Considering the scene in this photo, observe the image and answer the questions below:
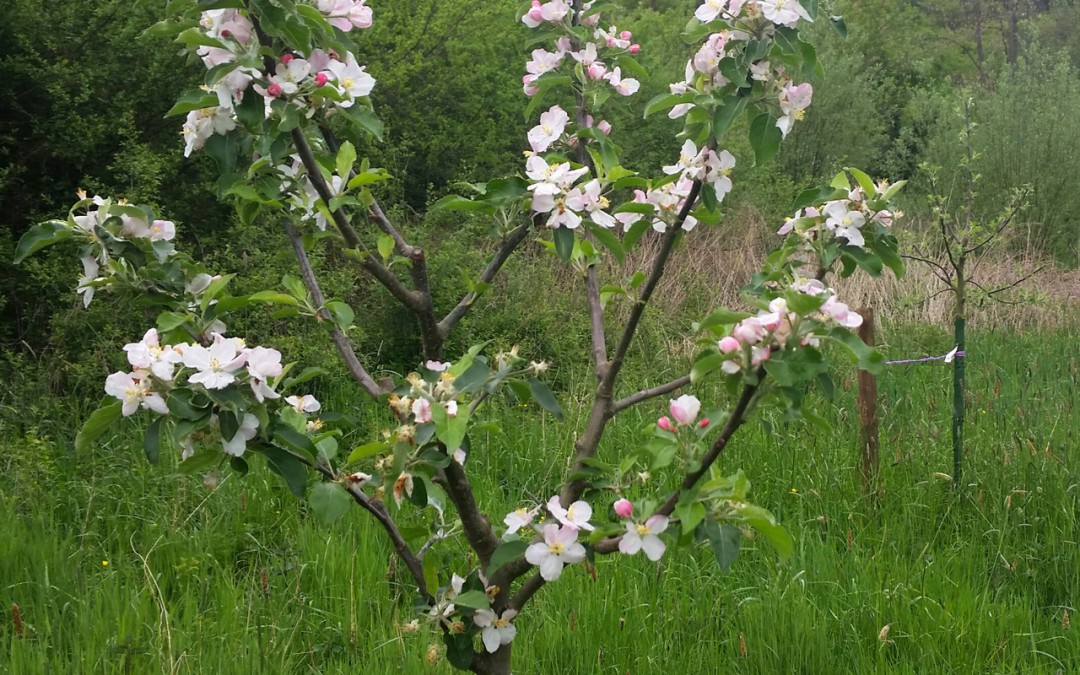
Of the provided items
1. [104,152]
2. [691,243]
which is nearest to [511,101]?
[691,243]

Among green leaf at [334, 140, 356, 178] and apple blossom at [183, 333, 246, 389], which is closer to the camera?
apple blossom at [183, 333, 246, 389]

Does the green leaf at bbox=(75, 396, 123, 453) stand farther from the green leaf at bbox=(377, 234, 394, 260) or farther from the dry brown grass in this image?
the dry brown grass

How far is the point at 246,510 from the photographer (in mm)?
3064

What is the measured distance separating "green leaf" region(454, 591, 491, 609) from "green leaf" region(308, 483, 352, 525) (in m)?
0.21

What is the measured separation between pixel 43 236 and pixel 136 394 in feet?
1.09

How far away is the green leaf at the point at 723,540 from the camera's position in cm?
102

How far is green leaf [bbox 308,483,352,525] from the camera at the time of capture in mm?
1123

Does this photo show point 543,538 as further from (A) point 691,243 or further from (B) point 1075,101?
(B) point 1075,101

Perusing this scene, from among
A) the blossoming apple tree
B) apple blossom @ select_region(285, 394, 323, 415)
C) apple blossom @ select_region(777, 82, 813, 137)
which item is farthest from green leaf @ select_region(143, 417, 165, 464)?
apple blossom @ select_region(777, 82, 813, 137)

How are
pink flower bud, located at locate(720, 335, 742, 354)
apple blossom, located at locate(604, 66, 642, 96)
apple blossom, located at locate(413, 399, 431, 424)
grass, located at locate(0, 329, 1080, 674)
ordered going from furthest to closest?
1. grass, located at locate(0, 329, 1080, 674)
2. apple blossom, located at locate(604, 66, 642, 96)
3. apple blossom, located at locate(413, 399, 431, 424)
4. pink flower bud, located at locate(720, 335, 742, 354)

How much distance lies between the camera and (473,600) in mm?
1252

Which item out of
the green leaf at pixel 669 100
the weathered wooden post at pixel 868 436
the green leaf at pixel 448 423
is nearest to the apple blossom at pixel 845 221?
the green leaf at pixel 669 100

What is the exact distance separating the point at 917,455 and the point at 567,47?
2.36 metres

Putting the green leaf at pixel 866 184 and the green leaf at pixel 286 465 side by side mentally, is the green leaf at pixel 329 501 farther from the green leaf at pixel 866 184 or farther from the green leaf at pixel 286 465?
the green leaf at pixel 866 184
